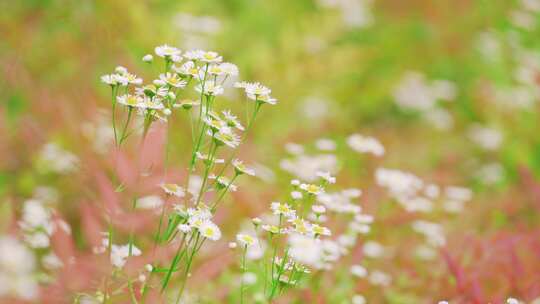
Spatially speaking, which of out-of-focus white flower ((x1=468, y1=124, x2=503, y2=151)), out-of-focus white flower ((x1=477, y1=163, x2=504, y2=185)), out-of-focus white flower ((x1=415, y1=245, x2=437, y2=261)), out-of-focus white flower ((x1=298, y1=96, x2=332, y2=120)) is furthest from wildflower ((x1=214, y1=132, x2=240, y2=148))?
out-of-focus white flower ((x1=468, y1=124, x2=503, y2=151))

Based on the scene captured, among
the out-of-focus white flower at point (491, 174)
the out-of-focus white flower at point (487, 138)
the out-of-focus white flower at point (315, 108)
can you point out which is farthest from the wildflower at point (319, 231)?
the out-of-focus white flower at point (487, 138)

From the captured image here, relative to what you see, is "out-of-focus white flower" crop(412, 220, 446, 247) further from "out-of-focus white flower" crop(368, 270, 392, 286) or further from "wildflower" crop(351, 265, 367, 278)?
"wildflower" crop(351, 265, 367, 278)

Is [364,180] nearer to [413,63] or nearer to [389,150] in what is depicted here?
[389,150]

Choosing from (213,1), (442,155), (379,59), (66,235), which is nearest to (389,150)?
(442,155)

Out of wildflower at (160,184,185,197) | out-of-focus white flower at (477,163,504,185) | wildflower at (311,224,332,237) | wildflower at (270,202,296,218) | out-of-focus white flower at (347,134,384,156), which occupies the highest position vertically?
out-of-focus white flower at (477,163,504,185)

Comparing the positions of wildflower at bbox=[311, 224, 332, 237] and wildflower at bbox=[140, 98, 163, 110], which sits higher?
wildflower at bbox=[140, 98, 163, 110]

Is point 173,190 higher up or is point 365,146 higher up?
point 365,146

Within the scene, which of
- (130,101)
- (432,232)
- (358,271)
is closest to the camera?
(130,101)

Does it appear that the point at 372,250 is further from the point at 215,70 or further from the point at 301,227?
the point at 215,70

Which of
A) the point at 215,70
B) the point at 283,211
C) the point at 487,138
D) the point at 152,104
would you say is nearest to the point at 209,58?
the point at 215,70

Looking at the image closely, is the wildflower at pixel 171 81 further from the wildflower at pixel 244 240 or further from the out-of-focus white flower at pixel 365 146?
the out-of-focus white flower at pixel 365 146

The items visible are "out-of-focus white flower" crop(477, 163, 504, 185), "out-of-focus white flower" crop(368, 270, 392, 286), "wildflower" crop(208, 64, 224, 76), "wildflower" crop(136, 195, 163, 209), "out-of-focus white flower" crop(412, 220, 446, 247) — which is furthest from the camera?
"out-of-focus white flower" crop(477, 163, 504, 185)
